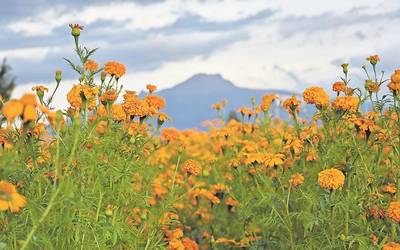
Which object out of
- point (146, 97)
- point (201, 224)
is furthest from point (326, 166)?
point (201, 224)

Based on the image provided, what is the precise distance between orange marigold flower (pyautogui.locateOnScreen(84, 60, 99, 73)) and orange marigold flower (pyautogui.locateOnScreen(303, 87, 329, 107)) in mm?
1299

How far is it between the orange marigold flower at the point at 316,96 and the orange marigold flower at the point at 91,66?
1.30 m

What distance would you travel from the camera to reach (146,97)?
4879 mm

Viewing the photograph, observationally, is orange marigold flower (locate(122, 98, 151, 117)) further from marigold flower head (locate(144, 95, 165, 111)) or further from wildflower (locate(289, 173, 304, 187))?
wildflower (locate(289, 173, 304, 187))

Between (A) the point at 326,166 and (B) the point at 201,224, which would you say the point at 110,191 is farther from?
(B) the point at 201,224

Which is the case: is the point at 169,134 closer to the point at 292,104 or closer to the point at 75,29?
the point at 292,104

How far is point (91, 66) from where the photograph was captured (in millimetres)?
4480

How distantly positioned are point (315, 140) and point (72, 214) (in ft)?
6.18

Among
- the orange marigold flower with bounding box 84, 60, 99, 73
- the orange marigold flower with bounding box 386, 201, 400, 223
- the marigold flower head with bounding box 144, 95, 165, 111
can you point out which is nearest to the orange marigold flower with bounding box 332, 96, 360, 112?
the orange marigold flower with bounding box 386, 201, 400, 223

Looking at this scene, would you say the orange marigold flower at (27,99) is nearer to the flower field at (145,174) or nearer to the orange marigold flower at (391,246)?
the flower field at (145,174)

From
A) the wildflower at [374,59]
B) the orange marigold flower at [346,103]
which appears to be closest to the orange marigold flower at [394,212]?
the orange marigold flower at [346,103]

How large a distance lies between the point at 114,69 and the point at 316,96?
4.20 ft

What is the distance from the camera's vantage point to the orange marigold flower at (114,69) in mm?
4742

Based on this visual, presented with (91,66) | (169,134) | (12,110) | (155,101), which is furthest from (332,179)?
(12,110)
